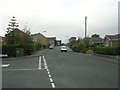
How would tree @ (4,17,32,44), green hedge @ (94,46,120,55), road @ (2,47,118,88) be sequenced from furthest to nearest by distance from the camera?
tree @ (4,17,32,44)
green hedge @ (94,46,120,55)
road @ (2,47,118,88)

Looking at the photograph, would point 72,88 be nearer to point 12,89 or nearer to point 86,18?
point 12,89

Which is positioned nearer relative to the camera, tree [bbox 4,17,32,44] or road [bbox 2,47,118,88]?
road [bbox 2,47,118,88]

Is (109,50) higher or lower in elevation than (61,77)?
higher

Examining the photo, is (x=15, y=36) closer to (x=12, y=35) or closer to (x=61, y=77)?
(x=12, y=35)

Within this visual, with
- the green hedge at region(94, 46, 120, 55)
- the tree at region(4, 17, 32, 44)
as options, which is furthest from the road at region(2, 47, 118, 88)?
the tree at region(4, 17, 32, 44)

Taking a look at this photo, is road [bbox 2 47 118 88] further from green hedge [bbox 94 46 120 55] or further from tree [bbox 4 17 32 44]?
tree [bbox 4 17 32 44]

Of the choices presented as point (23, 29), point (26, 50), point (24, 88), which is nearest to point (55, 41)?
point (23, 29)

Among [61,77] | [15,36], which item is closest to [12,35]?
[15,36]

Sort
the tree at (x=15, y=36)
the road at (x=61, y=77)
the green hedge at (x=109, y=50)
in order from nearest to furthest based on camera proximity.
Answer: the road at (x=61, y=77) < the green hedge at (x=109, y=50) < the tree at (x=15, y=36)

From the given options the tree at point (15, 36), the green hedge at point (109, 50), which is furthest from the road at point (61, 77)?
the tree at point (15, 36)

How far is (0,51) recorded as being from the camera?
140 feet

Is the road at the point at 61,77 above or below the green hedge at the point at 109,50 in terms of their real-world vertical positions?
below

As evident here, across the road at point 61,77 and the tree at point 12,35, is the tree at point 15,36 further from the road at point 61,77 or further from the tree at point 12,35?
the road at point 61,77

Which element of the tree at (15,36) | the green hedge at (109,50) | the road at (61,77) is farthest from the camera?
the tree at (15,36)
